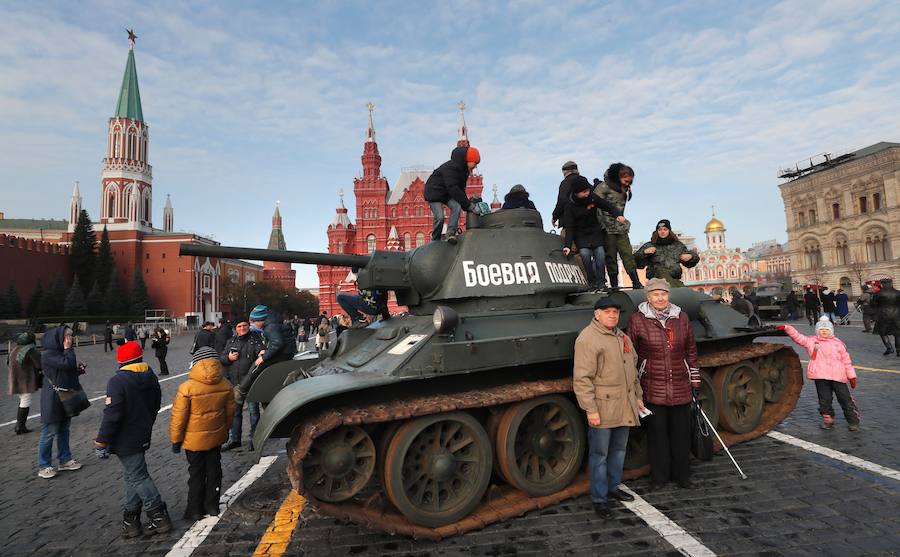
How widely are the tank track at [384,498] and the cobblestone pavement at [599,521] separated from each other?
0.10m

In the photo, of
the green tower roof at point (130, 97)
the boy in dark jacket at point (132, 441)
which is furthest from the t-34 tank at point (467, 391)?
the green tower roof at point (130, 97)

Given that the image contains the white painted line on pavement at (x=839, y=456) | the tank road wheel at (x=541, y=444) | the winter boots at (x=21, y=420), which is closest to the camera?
the tank road wheel at (x=541, y=444)

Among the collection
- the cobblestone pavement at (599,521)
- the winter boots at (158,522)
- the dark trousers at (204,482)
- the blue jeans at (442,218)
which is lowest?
the cobblestone pavement at (599,521)

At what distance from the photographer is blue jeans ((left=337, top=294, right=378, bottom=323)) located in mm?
6848

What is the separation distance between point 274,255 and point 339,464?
293 centimetres

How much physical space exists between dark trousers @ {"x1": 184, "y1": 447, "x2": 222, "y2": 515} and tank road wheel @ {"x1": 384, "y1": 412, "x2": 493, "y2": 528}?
69.7 inches

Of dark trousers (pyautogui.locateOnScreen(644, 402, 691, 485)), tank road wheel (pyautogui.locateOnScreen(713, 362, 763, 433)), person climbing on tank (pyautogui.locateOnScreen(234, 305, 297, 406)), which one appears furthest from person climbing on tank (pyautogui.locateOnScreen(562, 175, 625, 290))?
person climbing on tank (pyautogui.locateOnScreen(234, 305, 297, 406))

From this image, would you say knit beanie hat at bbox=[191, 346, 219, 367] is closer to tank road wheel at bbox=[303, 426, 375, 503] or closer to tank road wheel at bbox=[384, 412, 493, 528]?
tank road wheel at bbox=[303, 426, 375, 503]

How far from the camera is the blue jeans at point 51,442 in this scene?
5.95 meters

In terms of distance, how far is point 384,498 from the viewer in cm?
445

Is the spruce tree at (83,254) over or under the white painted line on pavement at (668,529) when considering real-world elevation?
over

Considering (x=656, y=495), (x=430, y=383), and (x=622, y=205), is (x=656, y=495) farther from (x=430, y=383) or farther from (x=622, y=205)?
(x=622, y=205)

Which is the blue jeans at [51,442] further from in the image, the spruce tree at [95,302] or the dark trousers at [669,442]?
the spruce tree at [95,302]

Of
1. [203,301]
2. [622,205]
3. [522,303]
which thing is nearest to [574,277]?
[522,303]
